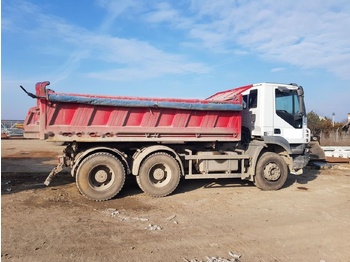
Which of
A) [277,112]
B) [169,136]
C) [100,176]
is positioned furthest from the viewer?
[277,112]

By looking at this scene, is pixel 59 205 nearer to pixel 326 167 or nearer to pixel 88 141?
pixel 88 141

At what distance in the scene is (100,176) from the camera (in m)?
7.54

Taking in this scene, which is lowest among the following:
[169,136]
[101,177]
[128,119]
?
[101,177]

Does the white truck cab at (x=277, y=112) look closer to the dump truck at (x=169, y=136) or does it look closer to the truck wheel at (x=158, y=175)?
the dump truck at (x=169, y=136)

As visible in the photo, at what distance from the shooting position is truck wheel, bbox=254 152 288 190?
8680 mm

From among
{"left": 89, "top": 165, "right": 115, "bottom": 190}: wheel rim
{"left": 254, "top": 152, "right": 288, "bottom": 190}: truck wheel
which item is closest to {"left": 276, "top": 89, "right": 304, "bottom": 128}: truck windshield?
{"left": 254, "top": 152, "right": 288, "bottom": 190}: truck wheel

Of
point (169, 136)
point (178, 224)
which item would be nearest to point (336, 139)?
point (169, 136)

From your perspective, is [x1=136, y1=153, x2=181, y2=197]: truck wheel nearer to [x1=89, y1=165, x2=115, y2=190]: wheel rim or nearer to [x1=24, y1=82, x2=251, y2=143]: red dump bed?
[x1=24, y1=82, x2=251, y2=143]: red dump bed

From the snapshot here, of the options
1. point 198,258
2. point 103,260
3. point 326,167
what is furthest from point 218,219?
point 326,167

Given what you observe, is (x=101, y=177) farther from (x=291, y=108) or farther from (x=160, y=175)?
(x=291, y=108)

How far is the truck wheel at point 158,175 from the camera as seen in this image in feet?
25.5

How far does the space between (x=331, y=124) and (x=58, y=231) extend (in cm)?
3748

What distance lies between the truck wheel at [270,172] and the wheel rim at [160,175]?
252 centimetres

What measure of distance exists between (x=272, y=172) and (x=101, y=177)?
464cm
